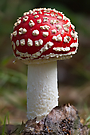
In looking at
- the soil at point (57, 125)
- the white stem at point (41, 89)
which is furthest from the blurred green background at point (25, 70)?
the soil at point (57, 125)

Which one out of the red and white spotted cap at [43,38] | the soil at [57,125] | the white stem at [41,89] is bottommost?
the soil at [57,125]

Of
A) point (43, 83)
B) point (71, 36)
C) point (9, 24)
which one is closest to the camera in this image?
point (71, 36)

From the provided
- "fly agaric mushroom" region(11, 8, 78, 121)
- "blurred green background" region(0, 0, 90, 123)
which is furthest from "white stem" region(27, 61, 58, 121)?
"blurred green background" region(0, 0, 90, 123)

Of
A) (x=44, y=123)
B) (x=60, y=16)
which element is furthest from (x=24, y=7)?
(x=44, y=123)

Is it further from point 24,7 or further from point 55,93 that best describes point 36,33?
point 24,7

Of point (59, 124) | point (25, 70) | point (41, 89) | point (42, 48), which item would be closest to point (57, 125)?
point (59, 124)

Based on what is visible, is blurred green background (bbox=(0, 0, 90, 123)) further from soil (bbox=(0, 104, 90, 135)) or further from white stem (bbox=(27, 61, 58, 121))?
soil (bbox=(0, 104, 90, 135))

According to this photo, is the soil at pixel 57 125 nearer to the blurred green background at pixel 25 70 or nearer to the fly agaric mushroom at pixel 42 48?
the fly agaric mushroom at pixel 42 48
